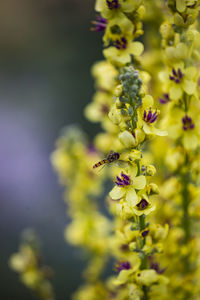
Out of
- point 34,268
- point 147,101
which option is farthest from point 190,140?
point 34,268

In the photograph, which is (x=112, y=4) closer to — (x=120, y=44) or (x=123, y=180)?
(x=120, y=44)

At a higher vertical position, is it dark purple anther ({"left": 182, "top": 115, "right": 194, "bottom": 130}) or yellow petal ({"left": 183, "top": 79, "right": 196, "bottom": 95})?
yellow petal ({"left": 183, "top": 79, "right": 196, "bottom": 95})

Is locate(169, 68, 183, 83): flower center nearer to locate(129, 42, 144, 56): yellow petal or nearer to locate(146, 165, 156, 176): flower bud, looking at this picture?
locate(129, 42, 144, 56): yellow petal

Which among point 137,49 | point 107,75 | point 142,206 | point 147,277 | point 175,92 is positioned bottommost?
point 147,277

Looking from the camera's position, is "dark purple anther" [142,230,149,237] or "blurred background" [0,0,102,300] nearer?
"dark purple anther" [142,230,149,237]

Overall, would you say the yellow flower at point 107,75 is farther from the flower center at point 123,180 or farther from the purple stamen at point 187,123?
the flower center at point 123,180

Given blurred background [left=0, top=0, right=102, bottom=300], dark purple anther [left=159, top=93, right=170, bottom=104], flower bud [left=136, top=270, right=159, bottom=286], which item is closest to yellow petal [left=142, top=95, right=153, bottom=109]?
dark purple anther [left=159, top=93, right=170, bottom=104]

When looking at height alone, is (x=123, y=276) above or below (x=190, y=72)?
below
